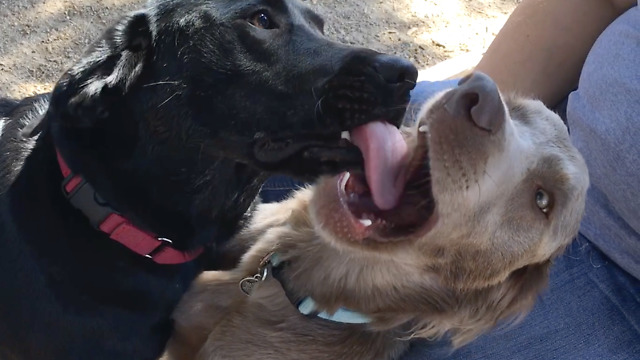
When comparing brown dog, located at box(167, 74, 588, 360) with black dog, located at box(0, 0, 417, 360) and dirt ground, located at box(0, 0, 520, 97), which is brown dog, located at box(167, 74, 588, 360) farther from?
dirt ground, located at box(0, 0, 520, 97)

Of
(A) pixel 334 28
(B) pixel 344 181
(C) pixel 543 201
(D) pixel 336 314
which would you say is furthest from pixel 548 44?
(A) pixel 334 28

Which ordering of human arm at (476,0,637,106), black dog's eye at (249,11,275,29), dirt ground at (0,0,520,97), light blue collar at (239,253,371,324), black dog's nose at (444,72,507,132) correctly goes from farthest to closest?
dirt ground at (0,0,520,97) → human arm at (476,0,637,106) → light blue collar at (239,253,371,324) → black dog's eye at (249,11,275,29) → black dog's nose at (444,72,507,132)

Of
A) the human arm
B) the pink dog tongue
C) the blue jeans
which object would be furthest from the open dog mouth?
the human arm

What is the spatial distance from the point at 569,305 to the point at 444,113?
0.97 meters

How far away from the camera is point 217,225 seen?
2.31 metres

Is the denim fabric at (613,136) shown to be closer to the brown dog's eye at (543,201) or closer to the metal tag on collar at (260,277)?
the brown dog's eye at (543,201)

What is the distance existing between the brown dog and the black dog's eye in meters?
0.49

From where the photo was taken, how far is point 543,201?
2076mm

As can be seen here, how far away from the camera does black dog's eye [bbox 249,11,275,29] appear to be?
2.02m

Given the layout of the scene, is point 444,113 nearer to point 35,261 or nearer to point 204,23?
point 204,23

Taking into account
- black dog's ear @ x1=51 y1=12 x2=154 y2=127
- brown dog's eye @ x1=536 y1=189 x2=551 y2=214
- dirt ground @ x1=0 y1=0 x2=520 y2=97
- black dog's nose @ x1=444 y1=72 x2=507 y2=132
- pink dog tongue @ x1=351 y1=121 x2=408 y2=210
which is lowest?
dirt ground @ x1=0 y1=0 x2=520 y2=97

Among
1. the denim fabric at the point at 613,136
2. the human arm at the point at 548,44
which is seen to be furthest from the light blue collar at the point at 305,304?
the human arm at the point at 548,44

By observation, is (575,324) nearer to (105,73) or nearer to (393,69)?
(393,69)

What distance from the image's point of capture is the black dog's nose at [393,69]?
1.89m
